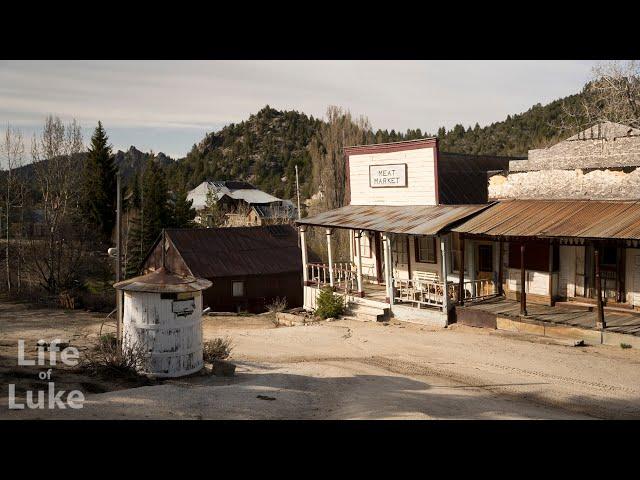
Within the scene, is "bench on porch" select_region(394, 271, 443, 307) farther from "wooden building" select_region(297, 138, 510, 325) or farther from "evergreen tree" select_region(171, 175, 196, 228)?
"evergreen tree" select_region(171, 175, 196, 228)

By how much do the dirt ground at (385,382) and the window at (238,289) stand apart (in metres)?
11.9

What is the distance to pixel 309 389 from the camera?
1105cm

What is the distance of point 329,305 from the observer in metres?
21.9

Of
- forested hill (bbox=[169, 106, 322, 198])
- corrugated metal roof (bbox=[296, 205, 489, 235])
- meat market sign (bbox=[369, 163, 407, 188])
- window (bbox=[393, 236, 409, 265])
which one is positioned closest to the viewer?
corrugated metal roof (bbox=[296, 205, 489, 235])

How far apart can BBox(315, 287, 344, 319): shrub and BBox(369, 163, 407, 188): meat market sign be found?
4922 millimetres

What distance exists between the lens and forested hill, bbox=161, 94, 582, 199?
66.8 metres

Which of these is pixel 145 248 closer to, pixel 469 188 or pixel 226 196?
pixel 469 188

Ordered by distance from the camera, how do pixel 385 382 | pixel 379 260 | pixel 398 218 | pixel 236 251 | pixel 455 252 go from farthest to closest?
pixel 236 251 → pixel 379 260 → pixel 455 252 → pixel 398 218 → pixel 385 382

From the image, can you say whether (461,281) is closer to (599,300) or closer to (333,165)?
(599,300)

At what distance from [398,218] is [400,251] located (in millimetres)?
2709

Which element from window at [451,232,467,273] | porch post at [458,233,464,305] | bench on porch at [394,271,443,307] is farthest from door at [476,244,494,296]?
porch post at [458,233,464,305]

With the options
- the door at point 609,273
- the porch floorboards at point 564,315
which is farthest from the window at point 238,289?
the door at point 609,273

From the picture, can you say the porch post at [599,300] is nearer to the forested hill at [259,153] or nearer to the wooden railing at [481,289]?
the wooden railing at [481,289]

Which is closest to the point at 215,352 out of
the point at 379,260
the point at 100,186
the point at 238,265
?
the point at 379,260
